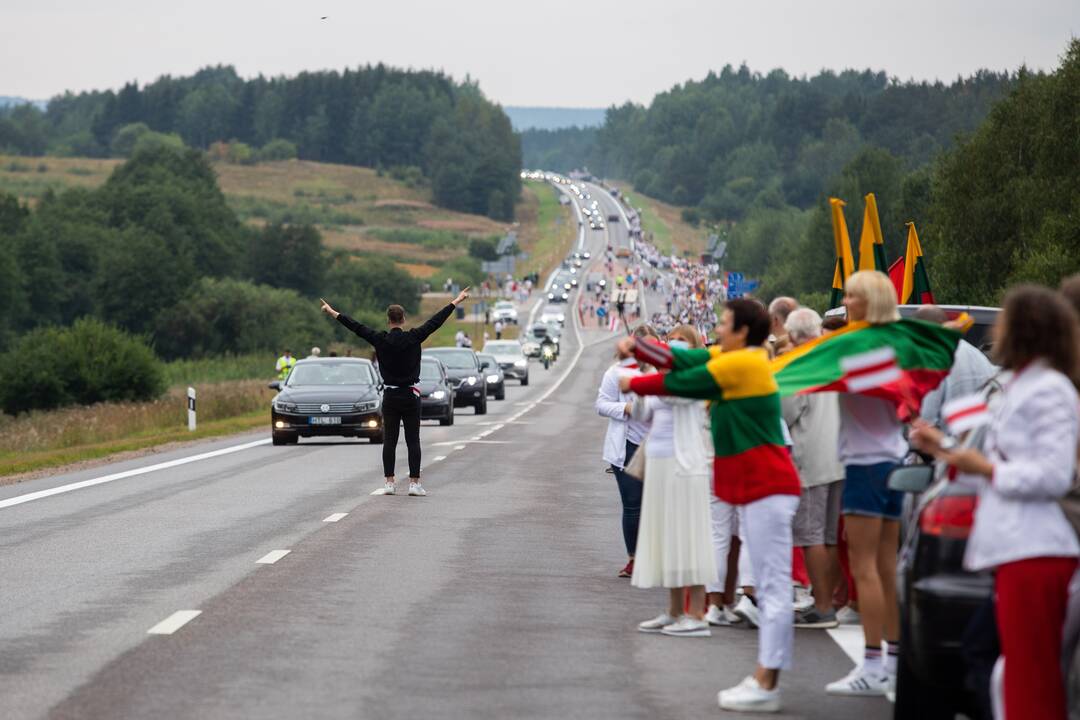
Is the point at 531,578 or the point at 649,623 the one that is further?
the point at 531,578

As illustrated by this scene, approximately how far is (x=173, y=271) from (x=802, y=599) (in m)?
116

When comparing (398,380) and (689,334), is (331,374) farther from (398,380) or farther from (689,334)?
(689,334)

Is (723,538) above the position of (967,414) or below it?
below

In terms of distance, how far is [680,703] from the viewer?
8.76 meters

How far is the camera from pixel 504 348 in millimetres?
74375

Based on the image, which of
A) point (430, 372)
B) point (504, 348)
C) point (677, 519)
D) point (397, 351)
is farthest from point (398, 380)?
point (504, 348)

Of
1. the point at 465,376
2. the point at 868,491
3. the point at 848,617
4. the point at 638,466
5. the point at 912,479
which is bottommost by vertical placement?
the point at 465,376

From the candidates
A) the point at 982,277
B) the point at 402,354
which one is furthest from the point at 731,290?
the point at 402,354

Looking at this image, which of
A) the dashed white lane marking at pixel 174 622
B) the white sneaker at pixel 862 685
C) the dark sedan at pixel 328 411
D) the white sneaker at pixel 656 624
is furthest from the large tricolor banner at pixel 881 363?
the dark sedan at pixel 328 411

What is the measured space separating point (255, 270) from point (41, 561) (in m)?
135

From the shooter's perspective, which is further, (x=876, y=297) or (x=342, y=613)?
(x=342, y=613)

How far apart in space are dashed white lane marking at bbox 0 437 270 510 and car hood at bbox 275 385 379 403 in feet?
3.69

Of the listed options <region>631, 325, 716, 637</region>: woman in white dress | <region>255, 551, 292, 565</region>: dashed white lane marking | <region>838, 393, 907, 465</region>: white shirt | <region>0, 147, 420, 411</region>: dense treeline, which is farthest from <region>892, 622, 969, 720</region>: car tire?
<region>0, 147, 420, 411</region>: dense treeline

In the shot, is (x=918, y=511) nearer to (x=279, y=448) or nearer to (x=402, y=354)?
(x=402, y=354)
